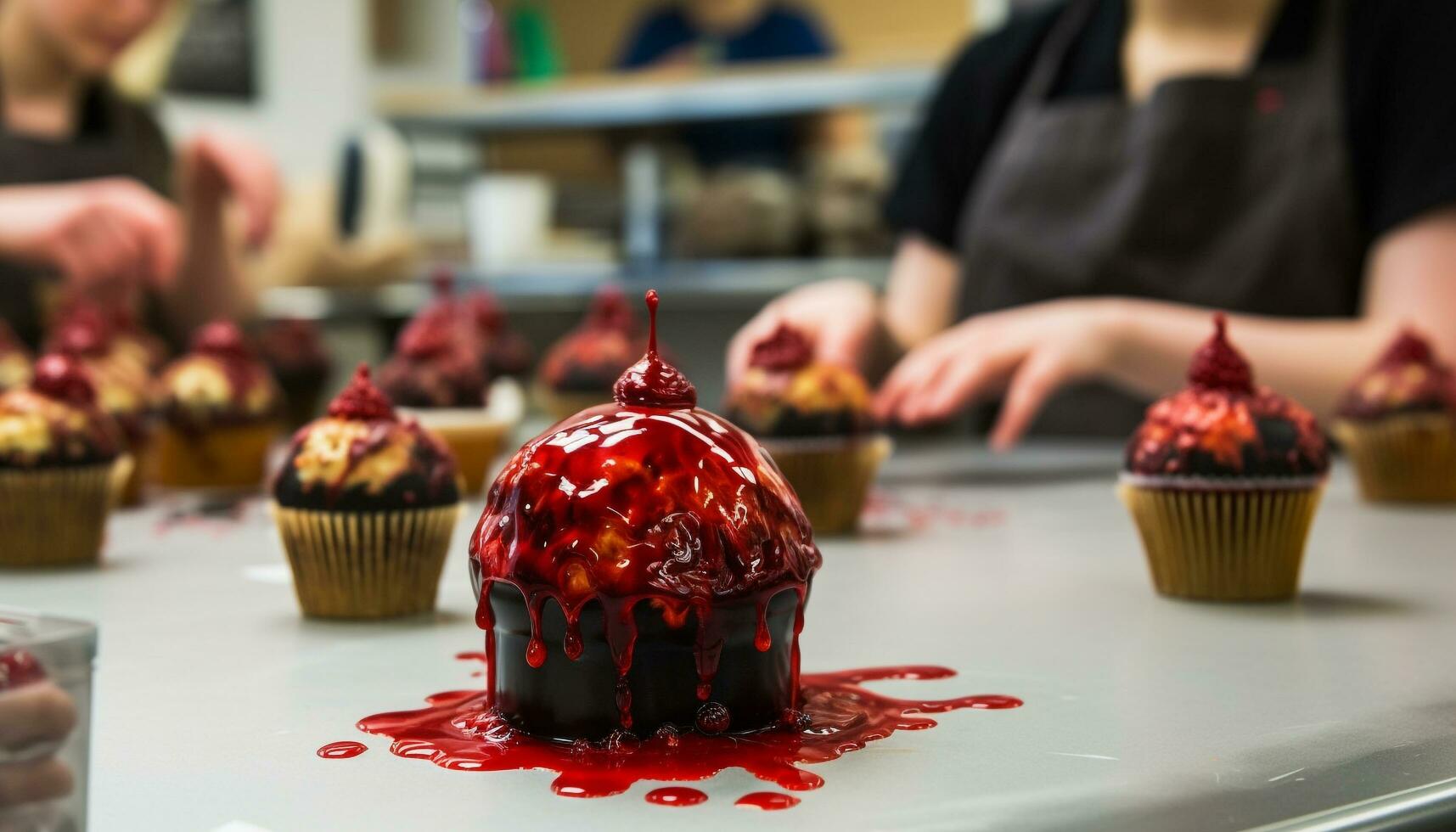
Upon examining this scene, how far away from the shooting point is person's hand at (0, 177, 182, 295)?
2.57m

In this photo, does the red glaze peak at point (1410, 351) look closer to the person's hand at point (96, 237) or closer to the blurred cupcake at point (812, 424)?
the blurred cupcake at point (812, 424)

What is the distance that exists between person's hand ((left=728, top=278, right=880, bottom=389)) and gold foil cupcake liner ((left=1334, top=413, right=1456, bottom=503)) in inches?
30.8

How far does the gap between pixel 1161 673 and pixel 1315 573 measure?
49 cm

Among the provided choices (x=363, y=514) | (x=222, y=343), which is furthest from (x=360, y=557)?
(x=222, y=343)

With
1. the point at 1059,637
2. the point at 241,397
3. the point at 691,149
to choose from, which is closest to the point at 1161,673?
the point at 1059,637

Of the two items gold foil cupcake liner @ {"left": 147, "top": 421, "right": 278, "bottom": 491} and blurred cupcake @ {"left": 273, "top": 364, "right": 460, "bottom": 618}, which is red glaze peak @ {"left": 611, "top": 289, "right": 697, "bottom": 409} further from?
gold foil cupcake liner @ {"left": 147, "top": 421, "right": 278, "bottom": 491}

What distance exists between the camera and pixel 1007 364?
211cm

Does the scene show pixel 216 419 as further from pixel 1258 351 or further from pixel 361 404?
pixel 1258 351

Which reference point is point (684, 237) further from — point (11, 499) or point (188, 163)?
point (11, 499)

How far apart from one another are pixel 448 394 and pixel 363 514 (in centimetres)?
88

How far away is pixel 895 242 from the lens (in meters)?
4.08

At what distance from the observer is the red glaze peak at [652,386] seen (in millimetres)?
977

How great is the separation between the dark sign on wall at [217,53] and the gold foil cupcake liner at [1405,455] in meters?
5.06

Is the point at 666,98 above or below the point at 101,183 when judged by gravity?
above
